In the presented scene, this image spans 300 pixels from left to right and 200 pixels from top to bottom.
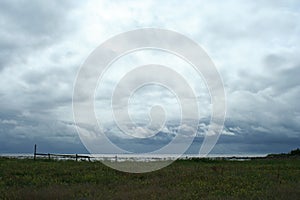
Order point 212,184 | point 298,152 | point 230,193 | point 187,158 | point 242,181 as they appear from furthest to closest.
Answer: point 298,152 → point 187,158 → point 242,181 → point 212,184 → point 230,193

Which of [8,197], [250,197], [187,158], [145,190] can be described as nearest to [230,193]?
[250,197]

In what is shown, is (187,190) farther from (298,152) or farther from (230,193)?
(298,152)

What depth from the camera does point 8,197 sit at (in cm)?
1302

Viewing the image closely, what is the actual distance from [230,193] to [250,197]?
129cm

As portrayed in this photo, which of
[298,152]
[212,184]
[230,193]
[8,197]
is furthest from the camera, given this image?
[298,152]

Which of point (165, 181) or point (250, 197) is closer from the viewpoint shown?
point (250, 197)

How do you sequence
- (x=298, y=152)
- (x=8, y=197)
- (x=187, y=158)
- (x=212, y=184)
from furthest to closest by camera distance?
(x=298, y=152), (x=187, y=158), (x=212, y=184), (x=8, y=197)

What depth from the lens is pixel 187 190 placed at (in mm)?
15391

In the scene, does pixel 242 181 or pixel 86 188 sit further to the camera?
pixel 242 181

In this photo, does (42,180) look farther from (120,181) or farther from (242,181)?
(242,181)

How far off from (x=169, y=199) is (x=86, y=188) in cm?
394

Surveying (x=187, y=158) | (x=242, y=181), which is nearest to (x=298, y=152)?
(x=187, y=158)

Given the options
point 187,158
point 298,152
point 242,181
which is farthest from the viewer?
point 298,152

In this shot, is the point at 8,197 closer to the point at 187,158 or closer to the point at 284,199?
the point at 284,199
